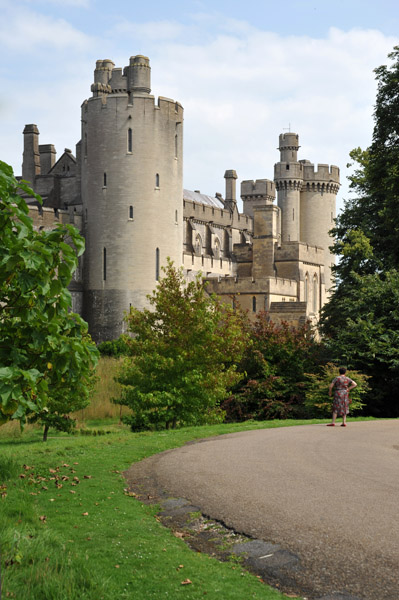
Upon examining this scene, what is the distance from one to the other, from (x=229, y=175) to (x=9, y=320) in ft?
271

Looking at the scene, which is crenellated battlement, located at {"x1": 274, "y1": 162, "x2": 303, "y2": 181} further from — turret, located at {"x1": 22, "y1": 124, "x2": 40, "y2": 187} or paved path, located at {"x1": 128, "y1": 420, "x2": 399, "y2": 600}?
paved path, located at {"x1": 128, "y1": 420, "x2": 399, "y2": 600}

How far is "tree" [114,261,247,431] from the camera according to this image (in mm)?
Answer: 20562

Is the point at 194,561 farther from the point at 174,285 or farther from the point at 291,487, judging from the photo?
the point at 174,285

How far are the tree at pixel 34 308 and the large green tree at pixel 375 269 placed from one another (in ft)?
56.0

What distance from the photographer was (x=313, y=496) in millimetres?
8773

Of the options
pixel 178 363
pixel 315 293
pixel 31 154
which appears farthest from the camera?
pixel 315 293

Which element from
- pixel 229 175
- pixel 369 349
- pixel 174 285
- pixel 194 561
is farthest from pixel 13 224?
pixel 229 175

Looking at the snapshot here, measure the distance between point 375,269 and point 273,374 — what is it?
6.78 m

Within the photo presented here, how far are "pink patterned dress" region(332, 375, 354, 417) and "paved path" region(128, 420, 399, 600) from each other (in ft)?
7.28

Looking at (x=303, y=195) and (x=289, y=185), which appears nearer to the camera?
(x=289, y=185)

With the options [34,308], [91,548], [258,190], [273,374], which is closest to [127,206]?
[273,374]

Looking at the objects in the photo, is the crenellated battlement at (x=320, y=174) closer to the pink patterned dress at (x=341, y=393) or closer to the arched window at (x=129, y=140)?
the arched window at (x=129, y=140)

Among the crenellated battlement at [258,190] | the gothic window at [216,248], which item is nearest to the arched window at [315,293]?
the gothic window at [216,248]

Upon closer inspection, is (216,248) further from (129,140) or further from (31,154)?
(129,140)
